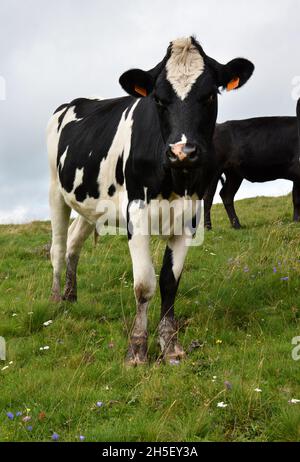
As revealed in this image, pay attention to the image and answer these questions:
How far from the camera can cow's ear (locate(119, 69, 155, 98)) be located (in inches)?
208

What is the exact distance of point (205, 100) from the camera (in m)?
4.98

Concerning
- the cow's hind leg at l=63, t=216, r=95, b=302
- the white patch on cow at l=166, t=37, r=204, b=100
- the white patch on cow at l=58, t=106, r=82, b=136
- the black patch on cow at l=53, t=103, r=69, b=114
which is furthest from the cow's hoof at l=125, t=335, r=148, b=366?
the black patch on cow at l=53, t=103, r=69, b=114

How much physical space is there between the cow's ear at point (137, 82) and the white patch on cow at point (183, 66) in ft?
0.97

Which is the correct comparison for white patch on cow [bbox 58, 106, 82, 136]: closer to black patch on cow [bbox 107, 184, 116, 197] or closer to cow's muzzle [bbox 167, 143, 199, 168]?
black patch on cow [bbox 107, 184, 116, 197]

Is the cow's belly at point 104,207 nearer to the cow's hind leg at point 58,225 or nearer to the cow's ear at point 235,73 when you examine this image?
the cow's hind leg at point 58,225

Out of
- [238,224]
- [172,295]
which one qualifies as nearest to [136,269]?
[172,295]

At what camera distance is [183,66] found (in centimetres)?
506

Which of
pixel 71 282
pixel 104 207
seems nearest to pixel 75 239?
pixel 71 282

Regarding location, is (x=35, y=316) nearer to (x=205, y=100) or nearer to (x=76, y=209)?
(x=76, y=209)

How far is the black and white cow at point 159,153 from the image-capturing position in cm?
488

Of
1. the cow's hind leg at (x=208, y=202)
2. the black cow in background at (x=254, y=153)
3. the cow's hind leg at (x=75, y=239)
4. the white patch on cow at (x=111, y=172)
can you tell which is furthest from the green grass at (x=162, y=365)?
the black cow in background at (x=254, y=153)

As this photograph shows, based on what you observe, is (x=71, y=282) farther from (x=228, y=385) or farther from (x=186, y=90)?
(x=228, y=385)

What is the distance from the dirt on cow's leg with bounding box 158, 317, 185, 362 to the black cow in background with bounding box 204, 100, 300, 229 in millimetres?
7820
